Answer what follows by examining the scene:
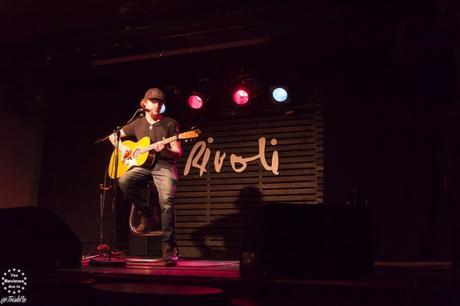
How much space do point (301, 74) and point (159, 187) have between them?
293 centimetres

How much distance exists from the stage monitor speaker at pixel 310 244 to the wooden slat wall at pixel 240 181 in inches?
115

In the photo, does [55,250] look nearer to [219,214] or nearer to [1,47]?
[219,214]

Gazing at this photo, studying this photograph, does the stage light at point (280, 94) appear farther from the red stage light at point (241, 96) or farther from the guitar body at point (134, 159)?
the guitar body at point (134, 159)

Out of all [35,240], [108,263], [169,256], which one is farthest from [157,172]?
[35,240]

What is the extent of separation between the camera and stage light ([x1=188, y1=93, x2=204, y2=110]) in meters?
7.21

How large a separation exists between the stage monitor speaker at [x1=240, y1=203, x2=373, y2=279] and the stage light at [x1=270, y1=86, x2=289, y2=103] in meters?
3.26

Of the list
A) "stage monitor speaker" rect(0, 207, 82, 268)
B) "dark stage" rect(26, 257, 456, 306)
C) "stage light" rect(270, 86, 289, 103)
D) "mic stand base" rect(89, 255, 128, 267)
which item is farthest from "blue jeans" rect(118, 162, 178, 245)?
"stage light" rect(270, 86, 289, 103)

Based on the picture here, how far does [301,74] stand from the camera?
274 inches

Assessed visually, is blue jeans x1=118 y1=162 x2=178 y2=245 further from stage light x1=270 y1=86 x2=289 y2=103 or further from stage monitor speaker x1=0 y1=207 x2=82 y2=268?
Result: stage light x1=270 y1=86 x2=289 y2=103

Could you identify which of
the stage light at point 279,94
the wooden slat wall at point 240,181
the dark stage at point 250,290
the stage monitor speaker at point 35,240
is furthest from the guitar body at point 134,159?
the stage light at point 279,94

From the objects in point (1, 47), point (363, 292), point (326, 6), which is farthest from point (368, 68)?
point (1, 47)

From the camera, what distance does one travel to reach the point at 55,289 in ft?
14.1

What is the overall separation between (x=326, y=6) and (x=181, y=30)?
1921mm

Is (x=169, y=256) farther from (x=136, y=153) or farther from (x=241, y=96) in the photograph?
(x=241, y=96)
